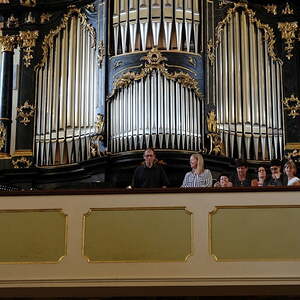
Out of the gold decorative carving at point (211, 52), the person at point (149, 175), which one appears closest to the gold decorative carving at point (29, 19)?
the gold decorative carving at point (211, 52)

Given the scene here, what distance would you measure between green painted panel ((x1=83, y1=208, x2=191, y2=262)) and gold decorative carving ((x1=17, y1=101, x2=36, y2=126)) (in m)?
4.17

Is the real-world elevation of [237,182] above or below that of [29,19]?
below

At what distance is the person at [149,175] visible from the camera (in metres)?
10.1

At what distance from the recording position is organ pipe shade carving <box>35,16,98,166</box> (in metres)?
12.4

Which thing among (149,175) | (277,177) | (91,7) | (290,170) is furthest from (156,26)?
(290,170)

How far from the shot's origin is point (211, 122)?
1207 cm

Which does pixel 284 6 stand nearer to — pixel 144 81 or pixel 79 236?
pixel 144 81

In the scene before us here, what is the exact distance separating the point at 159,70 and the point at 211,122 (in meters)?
1.11

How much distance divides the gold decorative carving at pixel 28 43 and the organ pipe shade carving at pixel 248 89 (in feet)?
9.90

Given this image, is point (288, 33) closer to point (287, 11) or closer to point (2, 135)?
point (287, 11)

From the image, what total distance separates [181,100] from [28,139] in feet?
8.32

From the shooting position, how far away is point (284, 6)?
12891 mm

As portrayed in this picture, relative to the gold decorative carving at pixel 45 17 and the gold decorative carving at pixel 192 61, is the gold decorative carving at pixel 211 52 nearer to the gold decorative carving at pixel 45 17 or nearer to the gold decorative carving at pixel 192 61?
the gold decorative carving at pixel 192 61

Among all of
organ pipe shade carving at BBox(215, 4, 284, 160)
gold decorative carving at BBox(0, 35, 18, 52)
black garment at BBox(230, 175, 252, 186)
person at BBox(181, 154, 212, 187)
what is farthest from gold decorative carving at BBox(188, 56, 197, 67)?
gold decorative carving at BBox(0, 35, 18, 52)
